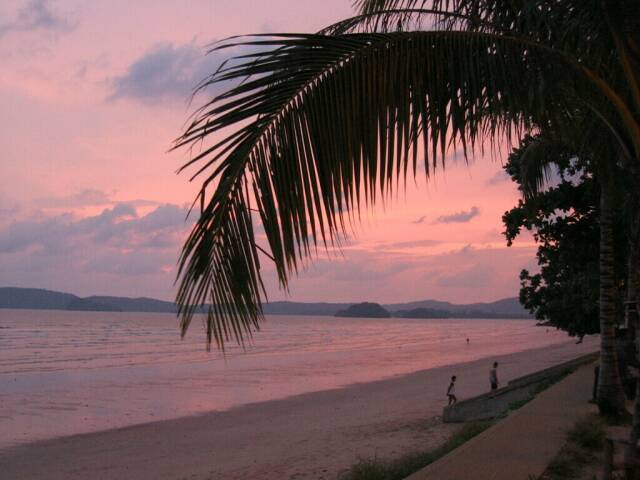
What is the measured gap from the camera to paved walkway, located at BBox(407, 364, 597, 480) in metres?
7.41

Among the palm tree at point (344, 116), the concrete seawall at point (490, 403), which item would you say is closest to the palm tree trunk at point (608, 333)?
the concrete seawall at point (490, 403)

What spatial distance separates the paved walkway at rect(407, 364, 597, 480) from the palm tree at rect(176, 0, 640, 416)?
4.72 m

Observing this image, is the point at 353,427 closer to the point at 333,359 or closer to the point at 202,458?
the point at 202,458

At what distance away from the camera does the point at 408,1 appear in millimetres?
4027

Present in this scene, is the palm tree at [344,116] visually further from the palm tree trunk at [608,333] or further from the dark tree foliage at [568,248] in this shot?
the dark tree foliage at [568,248]

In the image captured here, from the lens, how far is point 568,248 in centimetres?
1794

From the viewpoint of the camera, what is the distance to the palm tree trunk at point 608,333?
1070 centimetres

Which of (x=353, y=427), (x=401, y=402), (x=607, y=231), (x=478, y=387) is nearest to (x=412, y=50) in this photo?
(x=607, y=231)

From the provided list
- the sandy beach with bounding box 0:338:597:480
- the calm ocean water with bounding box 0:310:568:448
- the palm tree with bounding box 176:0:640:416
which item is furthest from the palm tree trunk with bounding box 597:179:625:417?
the palm tree with bounding box 176:0:640:416

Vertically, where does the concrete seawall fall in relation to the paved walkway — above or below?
below

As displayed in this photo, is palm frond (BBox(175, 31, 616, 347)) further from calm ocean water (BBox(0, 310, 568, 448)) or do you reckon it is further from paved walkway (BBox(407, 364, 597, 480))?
calm ocean water (BBox(0, 310, 568, 448))

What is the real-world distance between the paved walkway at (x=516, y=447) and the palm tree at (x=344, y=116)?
15.5 feet

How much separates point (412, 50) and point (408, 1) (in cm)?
101

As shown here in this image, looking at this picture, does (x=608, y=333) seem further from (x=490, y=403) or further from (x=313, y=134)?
(x=313, y=134)
